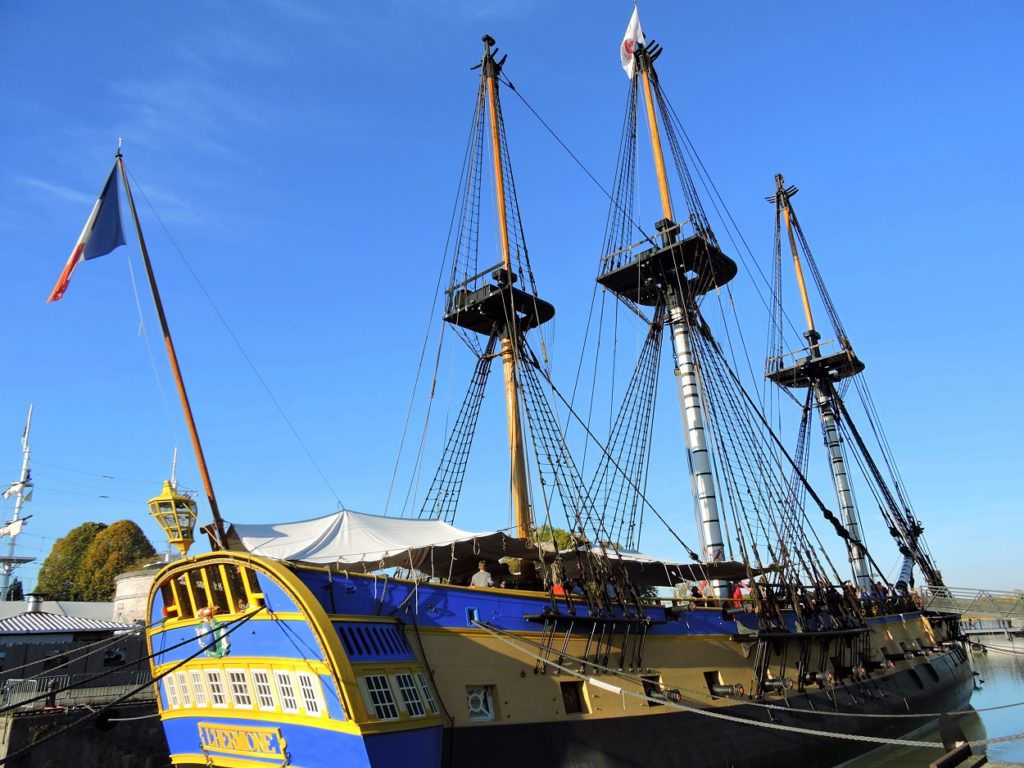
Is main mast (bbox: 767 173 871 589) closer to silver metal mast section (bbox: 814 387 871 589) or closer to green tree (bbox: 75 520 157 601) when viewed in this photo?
silver metal mast section (bbox: 814 387 871 589)

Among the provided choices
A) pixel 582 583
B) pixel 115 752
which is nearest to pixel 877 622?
pixel 582 583

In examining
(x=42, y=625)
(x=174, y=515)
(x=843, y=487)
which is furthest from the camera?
(x=843, y=487)

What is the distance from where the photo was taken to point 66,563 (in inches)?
2030

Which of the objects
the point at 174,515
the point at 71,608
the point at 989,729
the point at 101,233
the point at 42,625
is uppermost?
the point at 101,233

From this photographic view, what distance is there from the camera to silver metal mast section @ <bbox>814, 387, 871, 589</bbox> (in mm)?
33734

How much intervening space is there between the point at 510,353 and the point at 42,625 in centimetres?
2034

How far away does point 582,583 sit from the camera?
13.7 m

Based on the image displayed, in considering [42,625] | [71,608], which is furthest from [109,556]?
[42,625]

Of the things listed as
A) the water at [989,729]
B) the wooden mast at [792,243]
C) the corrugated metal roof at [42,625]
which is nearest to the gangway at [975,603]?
the water at [989,729]

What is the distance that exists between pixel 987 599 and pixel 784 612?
1704cm

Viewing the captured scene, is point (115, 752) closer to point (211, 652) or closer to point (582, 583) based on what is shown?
point (211, 652)

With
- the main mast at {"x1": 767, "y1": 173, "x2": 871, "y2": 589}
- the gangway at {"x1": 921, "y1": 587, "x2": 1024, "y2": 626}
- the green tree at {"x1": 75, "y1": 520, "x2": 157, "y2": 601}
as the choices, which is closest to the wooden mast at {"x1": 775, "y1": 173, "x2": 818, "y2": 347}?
the main mast at {"x1": 767, "y1": 173, "x2": 871, "y2": 589}

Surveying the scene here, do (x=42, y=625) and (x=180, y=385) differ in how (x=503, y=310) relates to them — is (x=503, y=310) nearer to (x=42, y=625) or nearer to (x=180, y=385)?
(x=180, y=385)

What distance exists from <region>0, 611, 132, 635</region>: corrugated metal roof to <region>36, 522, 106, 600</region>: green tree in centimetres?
2507
